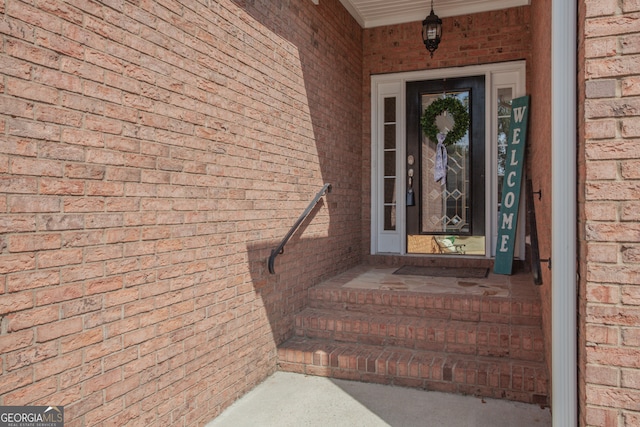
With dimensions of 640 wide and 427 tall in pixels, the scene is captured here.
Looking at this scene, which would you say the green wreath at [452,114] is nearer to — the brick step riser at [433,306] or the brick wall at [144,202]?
the brick wall at [144,202]

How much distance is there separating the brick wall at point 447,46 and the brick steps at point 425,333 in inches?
77.1

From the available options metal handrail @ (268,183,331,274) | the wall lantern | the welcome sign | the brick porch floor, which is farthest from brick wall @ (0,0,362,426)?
the welcome sign

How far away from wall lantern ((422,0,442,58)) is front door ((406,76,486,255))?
608 millimetres

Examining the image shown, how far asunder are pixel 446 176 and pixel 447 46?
146cm

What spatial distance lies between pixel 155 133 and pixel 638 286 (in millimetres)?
2079

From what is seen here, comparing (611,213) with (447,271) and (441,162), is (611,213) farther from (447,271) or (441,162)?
(441,162)

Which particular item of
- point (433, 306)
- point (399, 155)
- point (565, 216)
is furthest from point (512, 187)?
point (565, 216)

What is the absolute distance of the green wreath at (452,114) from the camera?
510 cm

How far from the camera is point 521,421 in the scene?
2570 millimetres

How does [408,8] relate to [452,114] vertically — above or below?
above

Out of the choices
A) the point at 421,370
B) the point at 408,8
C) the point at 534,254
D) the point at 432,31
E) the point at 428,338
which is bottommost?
the point at 421,370

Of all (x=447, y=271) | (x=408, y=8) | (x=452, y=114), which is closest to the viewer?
(x=447, y=271)

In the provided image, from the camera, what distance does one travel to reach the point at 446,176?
5.21 metres

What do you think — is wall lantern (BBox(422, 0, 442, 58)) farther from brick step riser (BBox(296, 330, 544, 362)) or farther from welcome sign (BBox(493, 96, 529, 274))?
brick step riser (BBox(296, 330, 544, 362))
